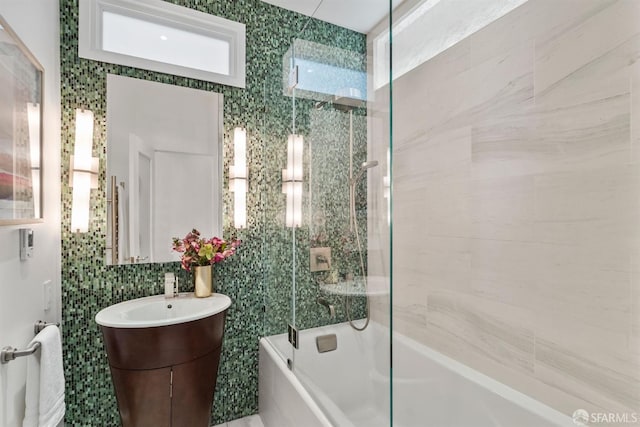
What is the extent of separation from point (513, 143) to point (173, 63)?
6.49ft

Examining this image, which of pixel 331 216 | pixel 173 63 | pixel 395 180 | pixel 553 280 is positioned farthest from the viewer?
pixel 395 180

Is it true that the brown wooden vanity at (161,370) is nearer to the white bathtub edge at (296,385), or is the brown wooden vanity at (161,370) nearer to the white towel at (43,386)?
the white towel at (43,386)

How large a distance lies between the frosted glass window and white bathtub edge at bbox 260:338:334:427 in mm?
1803

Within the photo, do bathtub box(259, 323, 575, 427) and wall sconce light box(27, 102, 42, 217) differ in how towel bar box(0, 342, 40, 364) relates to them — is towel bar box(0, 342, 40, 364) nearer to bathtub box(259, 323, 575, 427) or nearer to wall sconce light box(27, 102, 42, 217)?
wall sconce light box(27, 102, 42, 217)

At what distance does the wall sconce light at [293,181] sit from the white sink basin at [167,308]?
62cm

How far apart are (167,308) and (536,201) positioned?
200cm

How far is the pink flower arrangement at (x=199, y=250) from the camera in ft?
6.32

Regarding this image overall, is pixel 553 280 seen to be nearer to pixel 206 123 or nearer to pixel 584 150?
pixel 584 150

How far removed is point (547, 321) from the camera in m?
1.46

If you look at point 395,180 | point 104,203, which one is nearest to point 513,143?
point 395,180

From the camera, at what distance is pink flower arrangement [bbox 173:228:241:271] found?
193 cm

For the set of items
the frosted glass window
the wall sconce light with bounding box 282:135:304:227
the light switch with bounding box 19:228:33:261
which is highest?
the frosted glass window

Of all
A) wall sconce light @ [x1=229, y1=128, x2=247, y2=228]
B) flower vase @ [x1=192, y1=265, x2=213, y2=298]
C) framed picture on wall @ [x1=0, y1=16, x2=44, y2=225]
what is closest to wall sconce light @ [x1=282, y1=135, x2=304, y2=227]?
wall sconce light @ [x1=229, y1=128, x2=247, y2=228]

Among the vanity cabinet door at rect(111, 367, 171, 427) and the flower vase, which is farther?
the flower vase
